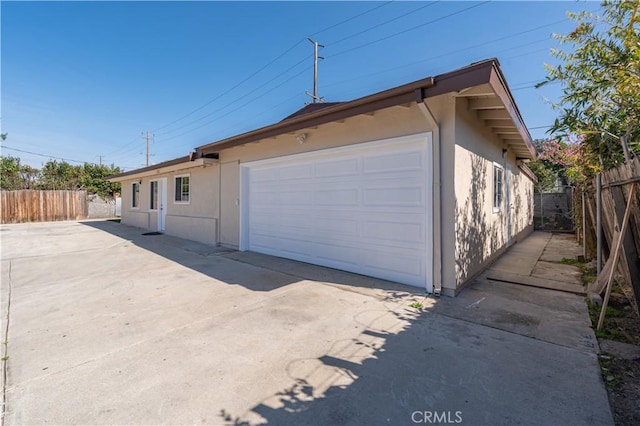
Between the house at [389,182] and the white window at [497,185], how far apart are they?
0.09 feet

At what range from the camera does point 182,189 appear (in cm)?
1157

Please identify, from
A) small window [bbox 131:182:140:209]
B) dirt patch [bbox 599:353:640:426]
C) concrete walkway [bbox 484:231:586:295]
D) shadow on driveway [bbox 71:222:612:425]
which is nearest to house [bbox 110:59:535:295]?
concrete walkway [bbox 484:231:586:295]

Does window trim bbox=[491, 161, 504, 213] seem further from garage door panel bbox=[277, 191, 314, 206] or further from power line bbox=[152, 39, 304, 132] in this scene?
power line bbox=[152, 39, 304, 132]

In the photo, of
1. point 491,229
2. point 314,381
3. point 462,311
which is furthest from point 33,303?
point 491,229

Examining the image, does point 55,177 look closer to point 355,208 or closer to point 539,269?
point 355,208

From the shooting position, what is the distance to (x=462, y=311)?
13.1ft

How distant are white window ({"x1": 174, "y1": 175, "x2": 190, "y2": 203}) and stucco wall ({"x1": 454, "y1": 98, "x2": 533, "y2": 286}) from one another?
384 inches

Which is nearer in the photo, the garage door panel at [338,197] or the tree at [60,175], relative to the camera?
the garage door panel at [338,197]

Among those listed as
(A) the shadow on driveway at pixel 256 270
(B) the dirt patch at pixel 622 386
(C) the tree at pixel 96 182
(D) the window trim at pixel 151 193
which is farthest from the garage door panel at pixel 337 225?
(C) the tree at pixel 96 182

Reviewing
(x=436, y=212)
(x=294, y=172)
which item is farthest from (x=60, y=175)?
(x=436, y=212)

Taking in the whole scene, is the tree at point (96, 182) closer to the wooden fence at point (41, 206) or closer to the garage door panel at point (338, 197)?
the wooden fence at point (41, 206)

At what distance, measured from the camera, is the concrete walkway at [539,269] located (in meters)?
5.27

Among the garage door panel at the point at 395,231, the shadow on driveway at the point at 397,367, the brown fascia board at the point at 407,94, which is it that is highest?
the brown fascia board at the point at 407,94

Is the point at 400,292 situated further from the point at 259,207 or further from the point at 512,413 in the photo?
the point at 259,207
